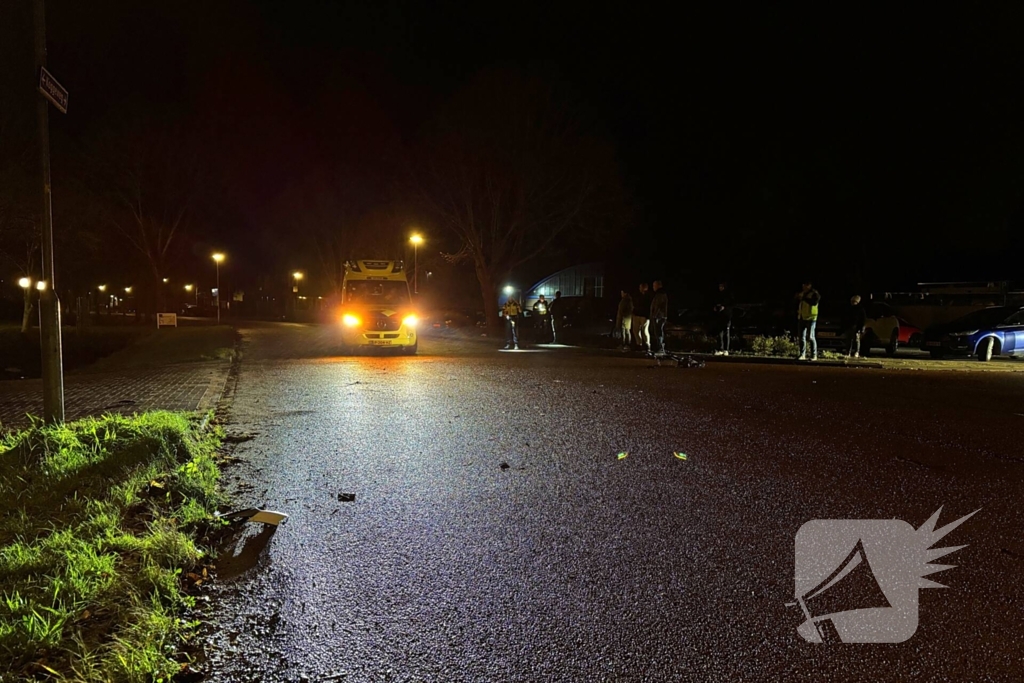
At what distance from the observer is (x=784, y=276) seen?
110 feet

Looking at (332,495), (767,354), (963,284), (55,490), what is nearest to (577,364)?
(767,354)

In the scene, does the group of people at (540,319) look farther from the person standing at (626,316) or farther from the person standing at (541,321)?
the person standing at (626,316)

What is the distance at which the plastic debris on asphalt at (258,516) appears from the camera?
4797 mm

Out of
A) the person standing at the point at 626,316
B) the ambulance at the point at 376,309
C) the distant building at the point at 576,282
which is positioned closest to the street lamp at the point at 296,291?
the distant building at the point at 576,282

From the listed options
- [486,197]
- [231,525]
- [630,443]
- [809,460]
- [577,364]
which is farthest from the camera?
[486,197]

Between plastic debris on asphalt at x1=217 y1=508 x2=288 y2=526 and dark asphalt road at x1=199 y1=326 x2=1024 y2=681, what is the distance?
132mm

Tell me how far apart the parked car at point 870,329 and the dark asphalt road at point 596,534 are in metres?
11.3

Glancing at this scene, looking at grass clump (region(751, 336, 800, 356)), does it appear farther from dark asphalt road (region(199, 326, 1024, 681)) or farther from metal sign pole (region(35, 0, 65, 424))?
metal sign pole (region(35, 0, 65, 424))

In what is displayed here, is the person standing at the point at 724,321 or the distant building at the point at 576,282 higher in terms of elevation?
the distant building at the point at 576,282

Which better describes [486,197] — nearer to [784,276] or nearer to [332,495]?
[784,276]

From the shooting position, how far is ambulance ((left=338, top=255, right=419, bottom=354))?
711 inches

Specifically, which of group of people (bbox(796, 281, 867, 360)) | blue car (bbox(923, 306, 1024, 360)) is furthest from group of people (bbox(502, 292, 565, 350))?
blue car (bbox(923, 306, 1024, 360))

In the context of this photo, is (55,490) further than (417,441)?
No

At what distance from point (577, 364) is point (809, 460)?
9522 millimetres
